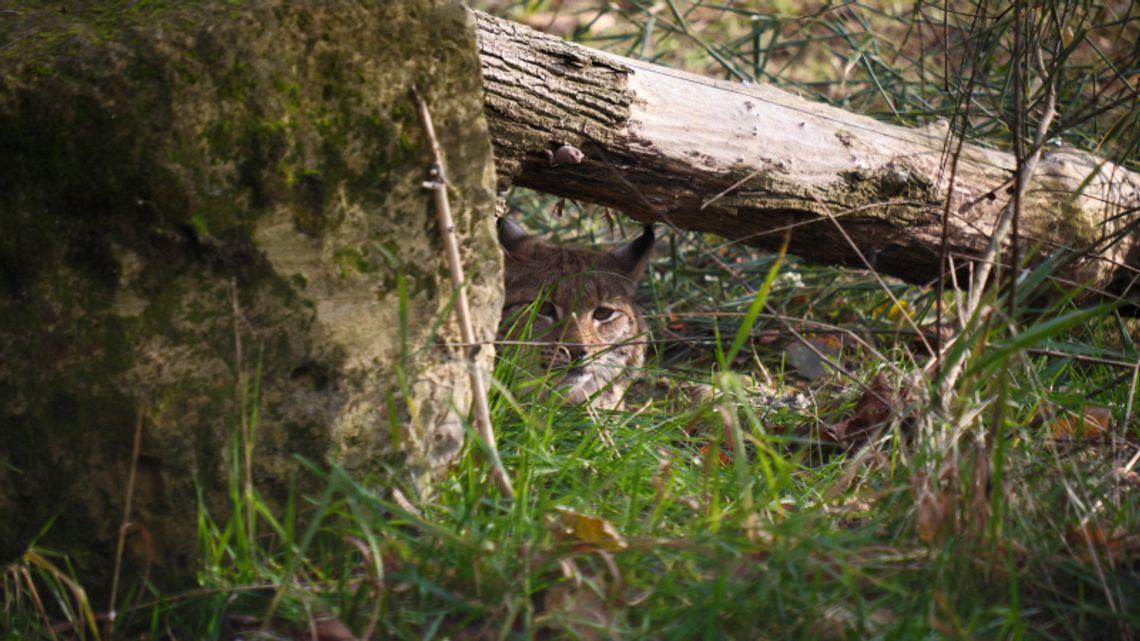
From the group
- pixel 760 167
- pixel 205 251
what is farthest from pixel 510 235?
pixel 205 251

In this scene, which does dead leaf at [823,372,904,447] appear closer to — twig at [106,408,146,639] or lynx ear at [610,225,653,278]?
lynx ear at [610,225,653,278]

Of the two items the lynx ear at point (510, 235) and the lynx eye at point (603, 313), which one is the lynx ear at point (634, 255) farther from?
the lynx ear at point (510, 235)

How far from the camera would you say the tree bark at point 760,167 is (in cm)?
387

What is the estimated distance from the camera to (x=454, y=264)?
2803mm

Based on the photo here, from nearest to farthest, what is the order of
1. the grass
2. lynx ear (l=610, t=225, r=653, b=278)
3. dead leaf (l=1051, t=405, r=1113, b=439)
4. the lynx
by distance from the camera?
the grass, dead leaf (l=1051, t=405, r=1113, b=439), the lynx, lynx ear (l=610, t=225, r=653, b=278)

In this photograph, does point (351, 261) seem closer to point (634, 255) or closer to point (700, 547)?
point (700, 547)

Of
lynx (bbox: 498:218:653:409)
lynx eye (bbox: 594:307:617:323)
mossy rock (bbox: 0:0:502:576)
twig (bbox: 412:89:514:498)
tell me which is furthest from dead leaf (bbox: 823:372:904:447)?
mossy rock (bbox: 0:0:502:576)

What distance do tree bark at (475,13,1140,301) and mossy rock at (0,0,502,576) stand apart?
0.99 m

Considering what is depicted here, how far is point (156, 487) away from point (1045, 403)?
248cm

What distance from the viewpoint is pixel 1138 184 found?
4.91 metres

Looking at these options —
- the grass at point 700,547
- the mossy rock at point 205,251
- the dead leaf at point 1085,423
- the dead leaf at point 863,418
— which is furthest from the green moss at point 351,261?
the dead leaf at point 1085,423

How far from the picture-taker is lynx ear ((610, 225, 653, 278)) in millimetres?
5324

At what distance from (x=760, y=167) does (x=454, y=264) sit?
1.81 metres

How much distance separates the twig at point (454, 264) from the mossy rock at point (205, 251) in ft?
0.15
